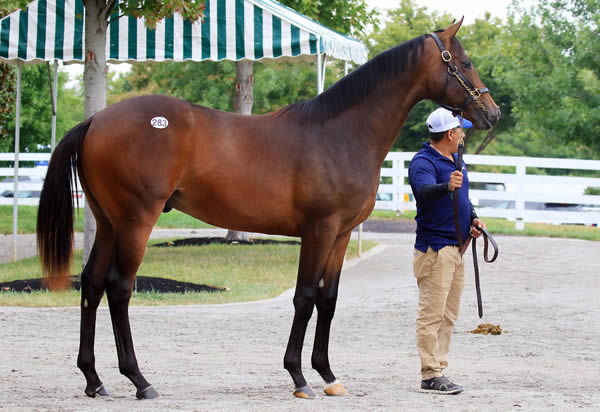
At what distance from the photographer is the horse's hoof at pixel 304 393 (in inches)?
200

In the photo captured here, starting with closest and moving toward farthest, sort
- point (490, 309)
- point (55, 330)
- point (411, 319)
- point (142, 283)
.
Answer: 1. point (55, 330)
2. point (411, 319)
3. point (490, 309)
4. point (142, 283)

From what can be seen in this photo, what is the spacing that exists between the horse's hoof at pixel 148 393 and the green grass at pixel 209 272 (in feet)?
13.0

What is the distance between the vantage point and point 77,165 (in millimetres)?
5301

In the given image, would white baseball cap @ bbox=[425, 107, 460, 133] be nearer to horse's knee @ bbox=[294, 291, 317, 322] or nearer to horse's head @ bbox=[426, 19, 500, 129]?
horse's head @ bbox=[426, 19, 500, 129]

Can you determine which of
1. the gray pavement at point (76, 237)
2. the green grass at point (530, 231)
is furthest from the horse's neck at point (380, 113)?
the green grass at point (530, 231)

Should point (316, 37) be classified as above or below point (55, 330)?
above

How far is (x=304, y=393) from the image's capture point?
508 cm

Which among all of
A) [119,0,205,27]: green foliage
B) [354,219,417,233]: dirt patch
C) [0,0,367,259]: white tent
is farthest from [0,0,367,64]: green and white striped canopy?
[354,219,417,233]: dirt patch

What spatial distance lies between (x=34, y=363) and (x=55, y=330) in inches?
58.4

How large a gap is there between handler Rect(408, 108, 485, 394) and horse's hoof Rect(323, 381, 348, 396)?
0.52 meters

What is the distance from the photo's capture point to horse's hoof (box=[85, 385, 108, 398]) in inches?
199

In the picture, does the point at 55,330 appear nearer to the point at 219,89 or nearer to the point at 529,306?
the point at 529,306

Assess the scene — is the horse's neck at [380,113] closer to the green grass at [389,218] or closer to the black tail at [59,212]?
the black tail at [59,212]

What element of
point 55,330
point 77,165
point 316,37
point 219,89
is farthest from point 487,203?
point 77,165
